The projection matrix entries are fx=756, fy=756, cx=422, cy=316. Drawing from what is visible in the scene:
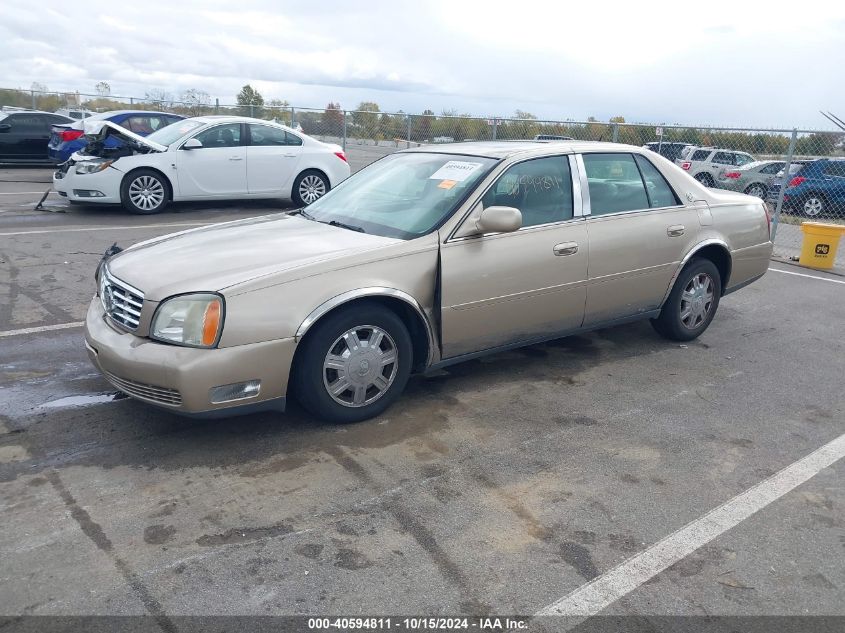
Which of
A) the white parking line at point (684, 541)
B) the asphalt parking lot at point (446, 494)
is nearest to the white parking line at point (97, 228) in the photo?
the asphalt parking lot at point (446, 494)

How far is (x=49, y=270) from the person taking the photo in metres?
7.83

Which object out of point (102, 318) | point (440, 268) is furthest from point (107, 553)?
point (440, 268)

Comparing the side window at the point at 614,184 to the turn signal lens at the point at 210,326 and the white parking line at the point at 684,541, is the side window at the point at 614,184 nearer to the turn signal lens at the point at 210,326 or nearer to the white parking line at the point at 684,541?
the white parking line at the point at 684,541

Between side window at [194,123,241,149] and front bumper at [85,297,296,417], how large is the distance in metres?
8.25

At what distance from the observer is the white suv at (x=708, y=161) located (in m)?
17.7

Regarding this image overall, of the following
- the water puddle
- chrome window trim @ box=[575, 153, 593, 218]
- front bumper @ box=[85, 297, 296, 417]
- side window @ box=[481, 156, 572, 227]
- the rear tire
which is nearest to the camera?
front bumper @ box=[85, 297, 296, 417]

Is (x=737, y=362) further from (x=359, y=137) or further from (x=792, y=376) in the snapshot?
(x=359, y=137)

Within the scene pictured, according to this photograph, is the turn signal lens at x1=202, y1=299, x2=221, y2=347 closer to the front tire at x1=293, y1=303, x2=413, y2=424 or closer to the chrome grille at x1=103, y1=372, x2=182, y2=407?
the chrome grille at x1=103, y1=372, x2=182, y2=407

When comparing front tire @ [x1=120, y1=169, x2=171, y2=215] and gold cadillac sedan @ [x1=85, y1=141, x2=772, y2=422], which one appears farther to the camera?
front tire @ [x1=120, y1=169, x2=171, y2=215]

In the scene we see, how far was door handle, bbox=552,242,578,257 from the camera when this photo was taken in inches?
202

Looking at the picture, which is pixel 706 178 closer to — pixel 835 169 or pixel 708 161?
pixel 708 161

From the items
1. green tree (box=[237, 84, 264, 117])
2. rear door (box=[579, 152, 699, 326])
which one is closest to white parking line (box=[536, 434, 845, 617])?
rear door (box=[579, 152, 699, 326])

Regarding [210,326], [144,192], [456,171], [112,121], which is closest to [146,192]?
[144,192]

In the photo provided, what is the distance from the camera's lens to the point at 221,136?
1184cm
